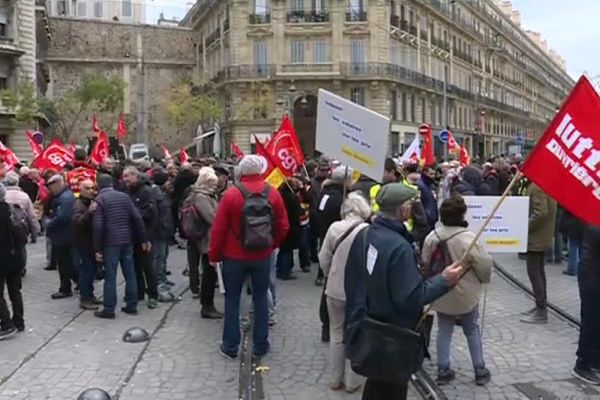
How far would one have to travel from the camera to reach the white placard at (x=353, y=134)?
648 cm

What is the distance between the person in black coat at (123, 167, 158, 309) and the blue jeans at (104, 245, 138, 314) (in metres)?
0.39

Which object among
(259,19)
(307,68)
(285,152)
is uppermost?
(259,19)

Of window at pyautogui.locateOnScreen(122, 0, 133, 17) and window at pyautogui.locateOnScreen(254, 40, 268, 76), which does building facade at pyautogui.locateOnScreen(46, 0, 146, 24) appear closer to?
window at pyautogui.locateOnScreen(122, 0, 133, 17)

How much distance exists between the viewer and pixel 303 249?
11797 mm

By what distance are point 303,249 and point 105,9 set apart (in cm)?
8567

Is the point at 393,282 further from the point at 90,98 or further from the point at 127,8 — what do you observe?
A: the point at 127,8

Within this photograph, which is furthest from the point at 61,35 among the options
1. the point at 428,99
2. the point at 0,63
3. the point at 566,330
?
the point at 566,330

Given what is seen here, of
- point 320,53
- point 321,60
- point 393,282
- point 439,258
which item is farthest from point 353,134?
point 320,53

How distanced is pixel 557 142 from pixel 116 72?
6282cm

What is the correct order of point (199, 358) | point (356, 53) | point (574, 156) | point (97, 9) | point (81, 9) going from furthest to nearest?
point (97, 9) → point (81, 9) → point (356, 53) → point (199, 358) → point (574, 156)

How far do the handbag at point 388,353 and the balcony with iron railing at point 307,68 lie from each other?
45.9 m

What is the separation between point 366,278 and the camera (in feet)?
14.2

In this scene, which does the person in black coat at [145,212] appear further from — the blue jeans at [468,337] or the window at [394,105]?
the window at [394,105]

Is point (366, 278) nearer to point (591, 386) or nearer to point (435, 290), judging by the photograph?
point (435, 290)
